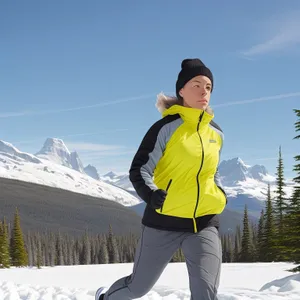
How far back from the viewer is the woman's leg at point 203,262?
12.1 ft

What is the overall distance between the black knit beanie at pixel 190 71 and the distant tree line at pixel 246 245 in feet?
49.2

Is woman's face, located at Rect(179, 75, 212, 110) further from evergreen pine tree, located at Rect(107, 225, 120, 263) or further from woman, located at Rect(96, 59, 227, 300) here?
evergreen pine tree, located at Rect(107, 225, 120, 263)


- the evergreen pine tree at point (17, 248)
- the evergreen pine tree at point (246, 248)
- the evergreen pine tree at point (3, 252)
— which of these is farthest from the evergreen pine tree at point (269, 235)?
the evergreen pine tree at point (17, 248)

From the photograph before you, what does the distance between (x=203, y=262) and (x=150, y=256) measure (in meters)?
0.53

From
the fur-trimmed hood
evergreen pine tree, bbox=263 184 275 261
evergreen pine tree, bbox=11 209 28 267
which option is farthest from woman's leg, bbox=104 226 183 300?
evergreen pine tree, bbox=11 209 28 267

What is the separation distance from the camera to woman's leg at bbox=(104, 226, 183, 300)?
3953mm

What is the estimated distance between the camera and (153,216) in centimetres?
395

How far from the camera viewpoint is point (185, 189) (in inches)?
149

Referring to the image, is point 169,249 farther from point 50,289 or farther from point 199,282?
point 50,289

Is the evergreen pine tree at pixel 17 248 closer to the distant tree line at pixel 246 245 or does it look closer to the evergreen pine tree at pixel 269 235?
the distant tree line at pixel 246 245

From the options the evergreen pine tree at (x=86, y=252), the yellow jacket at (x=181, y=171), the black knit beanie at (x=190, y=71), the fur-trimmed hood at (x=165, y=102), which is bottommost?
the evergreen pine tree at (x=86, y=252)

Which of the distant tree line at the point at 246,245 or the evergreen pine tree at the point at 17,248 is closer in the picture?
the distant tree line at the point at 246,245

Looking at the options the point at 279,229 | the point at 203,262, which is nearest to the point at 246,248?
the point at 279,229

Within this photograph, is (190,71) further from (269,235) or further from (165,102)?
(269,235)
